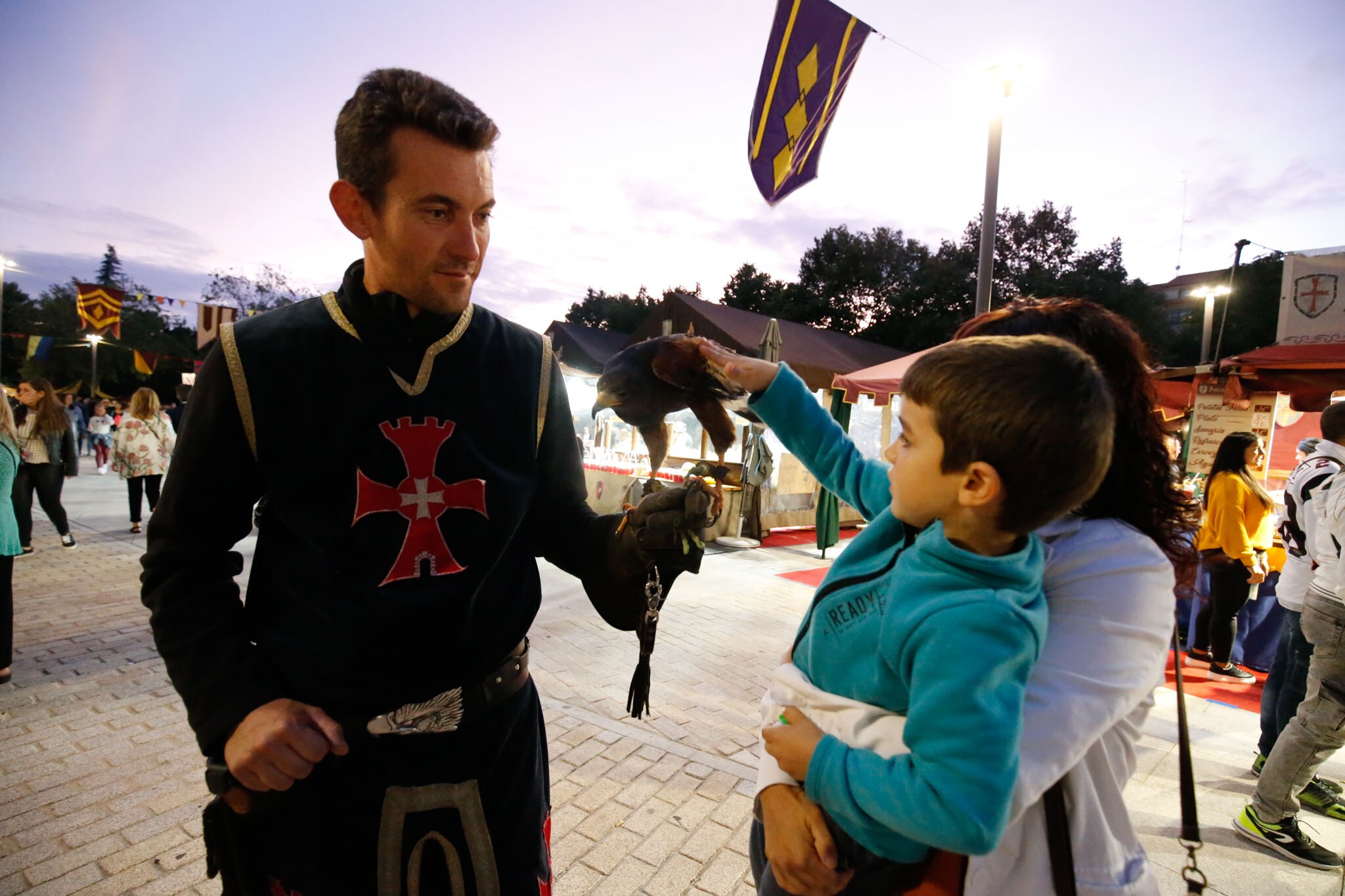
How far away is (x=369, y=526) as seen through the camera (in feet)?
4.45

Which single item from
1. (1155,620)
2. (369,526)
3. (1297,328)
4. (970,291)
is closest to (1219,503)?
(1297,328)

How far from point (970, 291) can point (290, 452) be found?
3159cm

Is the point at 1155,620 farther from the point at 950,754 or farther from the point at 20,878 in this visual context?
the point at 20,878

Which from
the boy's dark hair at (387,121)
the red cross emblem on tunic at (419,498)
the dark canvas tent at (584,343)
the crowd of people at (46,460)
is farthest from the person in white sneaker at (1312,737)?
the dark canvas tent at (584,343)

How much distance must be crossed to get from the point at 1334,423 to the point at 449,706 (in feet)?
16.0

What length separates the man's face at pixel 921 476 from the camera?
102cm

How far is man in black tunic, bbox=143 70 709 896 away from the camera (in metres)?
1.33

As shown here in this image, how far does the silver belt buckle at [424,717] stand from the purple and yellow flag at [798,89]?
4.65m

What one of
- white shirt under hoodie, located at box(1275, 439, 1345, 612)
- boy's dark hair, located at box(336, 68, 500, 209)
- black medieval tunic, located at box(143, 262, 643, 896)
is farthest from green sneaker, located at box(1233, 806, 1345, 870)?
boy's dark hair, located at box(336, 68, 500, 209)

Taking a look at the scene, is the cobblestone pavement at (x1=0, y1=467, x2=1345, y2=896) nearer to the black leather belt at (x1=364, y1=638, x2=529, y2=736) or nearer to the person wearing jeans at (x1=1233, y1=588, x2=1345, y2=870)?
the person wearing jeans at (x1=1233, y1=588, x2=1345, y2=870)

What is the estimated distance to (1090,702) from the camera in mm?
980

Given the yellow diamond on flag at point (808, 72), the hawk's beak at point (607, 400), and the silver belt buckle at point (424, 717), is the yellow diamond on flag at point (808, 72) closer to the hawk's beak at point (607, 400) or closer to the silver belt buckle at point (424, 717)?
the hawk's beak at point (607, 400)

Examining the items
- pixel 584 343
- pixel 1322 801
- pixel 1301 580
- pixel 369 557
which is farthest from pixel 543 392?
pixel 584 343

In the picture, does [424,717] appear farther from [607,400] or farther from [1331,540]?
[1331,540]
